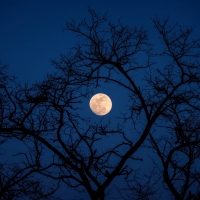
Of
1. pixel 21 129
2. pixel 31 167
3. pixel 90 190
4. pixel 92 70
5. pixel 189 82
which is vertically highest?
pixel 92 70

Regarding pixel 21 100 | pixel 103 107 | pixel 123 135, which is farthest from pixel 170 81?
pixel 21 100

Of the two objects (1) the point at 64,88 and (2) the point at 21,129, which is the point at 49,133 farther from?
(1) the point at 64,88

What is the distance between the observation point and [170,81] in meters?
8.53

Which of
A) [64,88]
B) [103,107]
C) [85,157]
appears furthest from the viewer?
[103,107]

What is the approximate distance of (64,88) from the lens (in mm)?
8242

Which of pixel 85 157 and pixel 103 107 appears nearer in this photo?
pixel 85 157

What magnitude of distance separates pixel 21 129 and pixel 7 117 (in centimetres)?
59

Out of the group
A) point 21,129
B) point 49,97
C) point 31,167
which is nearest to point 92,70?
point 49,97

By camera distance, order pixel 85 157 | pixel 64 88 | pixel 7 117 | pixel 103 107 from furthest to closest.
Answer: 1. pixel 103 107
2. pixel 85 157
3. pixel 64 88
4. pixel 7 117

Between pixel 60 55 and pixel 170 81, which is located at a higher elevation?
pixel 60 55

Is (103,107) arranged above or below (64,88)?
above

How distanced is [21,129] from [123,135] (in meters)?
3.33

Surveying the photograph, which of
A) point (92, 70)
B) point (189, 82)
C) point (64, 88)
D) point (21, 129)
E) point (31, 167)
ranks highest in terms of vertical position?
point (92, 70)

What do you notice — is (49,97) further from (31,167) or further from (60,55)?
(31,167)
